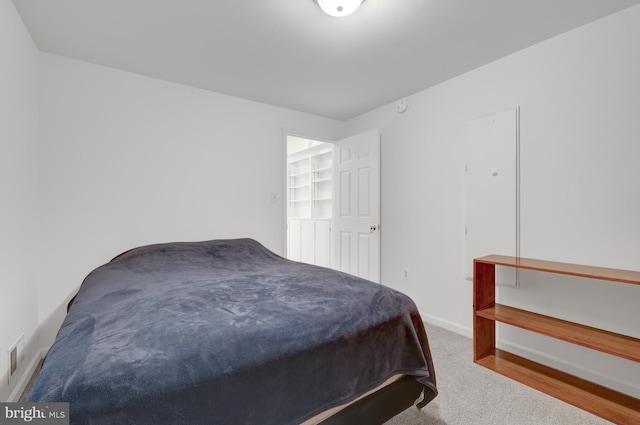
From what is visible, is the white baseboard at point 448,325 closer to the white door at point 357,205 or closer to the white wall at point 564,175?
the white wall at point 564,175

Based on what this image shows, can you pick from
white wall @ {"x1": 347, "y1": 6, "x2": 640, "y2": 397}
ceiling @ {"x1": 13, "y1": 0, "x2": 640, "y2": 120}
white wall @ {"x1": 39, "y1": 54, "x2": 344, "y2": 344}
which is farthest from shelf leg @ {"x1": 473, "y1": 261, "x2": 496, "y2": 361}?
white wall @ {"x1": 39, "y1": 54, "x2": 344, "y2": 344}

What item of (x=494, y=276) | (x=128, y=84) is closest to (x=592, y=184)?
(x=494, y=276)

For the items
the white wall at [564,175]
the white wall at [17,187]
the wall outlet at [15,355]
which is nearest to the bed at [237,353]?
the white wall at [17,187]

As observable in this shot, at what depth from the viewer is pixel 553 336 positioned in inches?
71.5

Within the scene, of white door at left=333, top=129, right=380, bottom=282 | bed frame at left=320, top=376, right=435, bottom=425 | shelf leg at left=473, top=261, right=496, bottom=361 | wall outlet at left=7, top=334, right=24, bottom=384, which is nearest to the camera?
bed frame at left=320, top=376, right=435, bottom=425

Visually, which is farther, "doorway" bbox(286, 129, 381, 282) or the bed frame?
"doorway" bbox(286, 129, 381, 282)

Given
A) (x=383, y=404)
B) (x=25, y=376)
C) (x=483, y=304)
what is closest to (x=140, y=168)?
(x=25, y=376)

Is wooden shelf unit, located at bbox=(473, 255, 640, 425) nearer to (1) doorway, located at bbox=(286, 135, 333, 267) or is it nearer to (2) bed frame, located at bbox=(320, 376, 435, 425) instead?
(2) bed frame, located at bbox=(320, 376, 435, 425)

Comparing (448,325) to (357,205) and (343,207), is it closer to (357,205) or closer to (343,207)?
(357,205)

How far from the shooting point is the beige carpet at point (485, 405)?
160 centimetres

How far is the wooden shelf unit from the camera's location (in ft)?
5.40

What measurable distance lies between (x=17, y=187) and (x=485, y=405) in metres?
3.21

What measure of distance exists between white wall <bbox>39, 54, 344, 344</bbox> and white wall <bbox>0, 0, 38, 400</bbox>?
0.14 meters

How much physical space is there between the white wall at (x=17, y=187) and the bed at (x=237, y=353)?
43 cm
